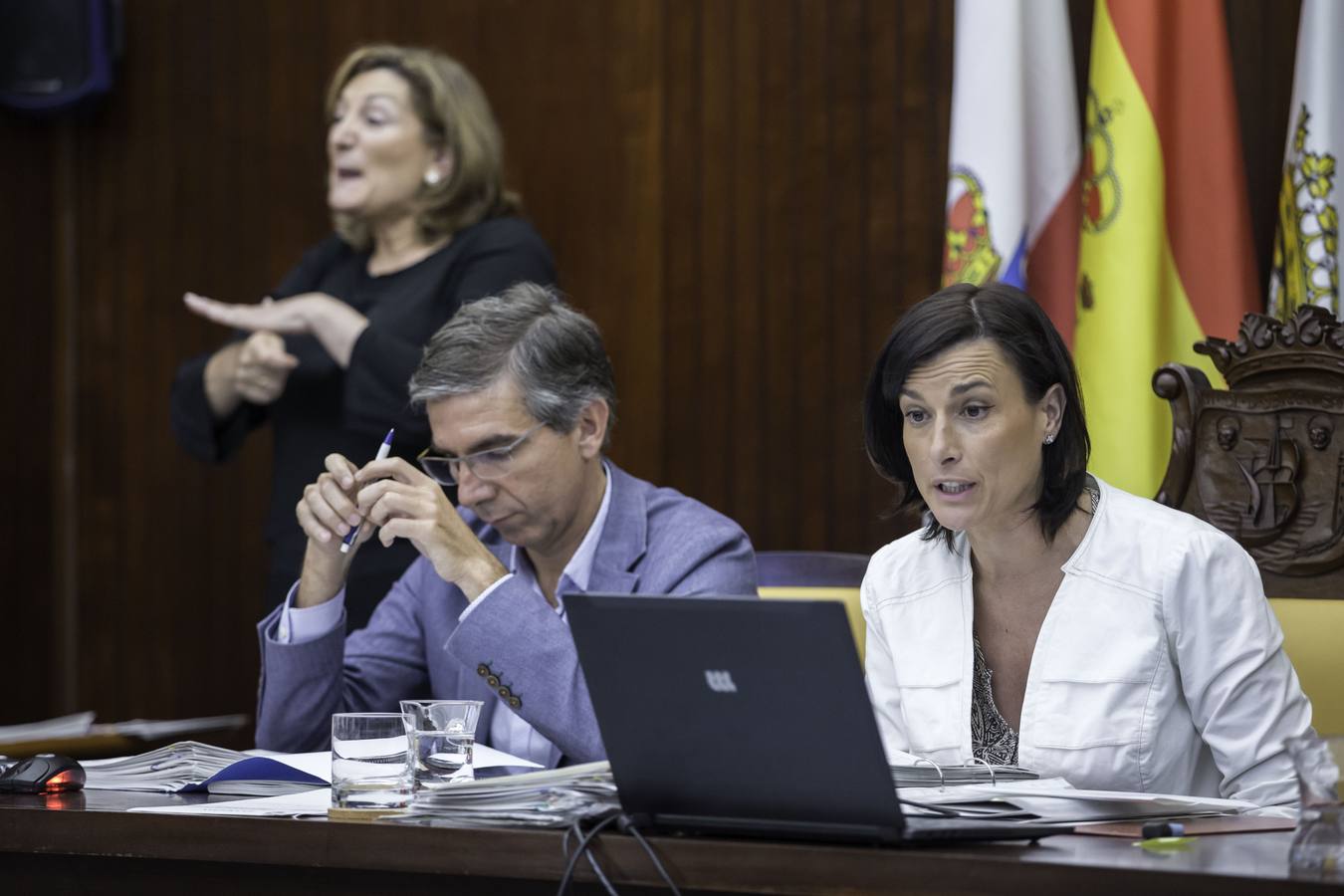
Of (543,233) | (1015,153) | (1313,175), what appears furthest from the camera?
(543,233)

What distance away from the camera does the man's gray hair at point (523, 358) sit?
2.08 m

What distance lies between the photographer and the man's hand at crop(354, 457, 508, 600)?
1900 millimetres

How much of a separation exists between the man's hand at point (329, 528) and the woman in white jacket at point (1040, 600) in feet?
2.03

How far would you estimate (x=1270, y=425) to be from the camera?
2.14 metres

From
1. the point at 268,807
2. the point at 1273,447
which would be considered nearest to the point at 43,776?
the point at 268,807

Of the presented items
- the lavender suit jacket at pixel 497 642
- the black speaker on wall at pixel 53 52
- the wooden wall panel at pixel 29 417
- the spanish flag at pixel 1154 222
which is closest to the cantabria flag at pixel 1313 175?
the spanish flag at pixel 1154 222

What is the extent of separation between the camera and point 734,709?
3.73 ft

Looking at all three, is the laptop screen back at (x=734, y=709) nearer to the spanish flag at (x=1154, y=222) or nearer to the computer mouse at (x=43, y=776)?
the computer mouse at (x=43, y=776)

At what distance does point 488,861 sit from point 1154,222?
1987 mm

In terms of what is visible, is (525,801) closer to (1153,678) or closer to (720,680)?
(720,680)

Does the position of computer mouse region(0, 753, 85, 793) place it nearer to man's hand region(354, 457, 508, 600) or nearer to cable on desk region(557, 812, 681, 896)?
man's hand region(354, 457, 508, 600)

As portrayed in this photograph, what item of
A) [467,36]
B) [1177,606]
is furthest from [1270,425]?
[467,36]

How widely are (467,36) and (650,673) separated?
2942mm

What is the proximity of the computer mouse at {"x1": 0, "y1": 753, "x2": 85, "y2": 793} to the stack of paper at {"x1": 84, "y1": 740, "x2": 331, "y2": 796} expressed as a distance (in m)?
0.03
